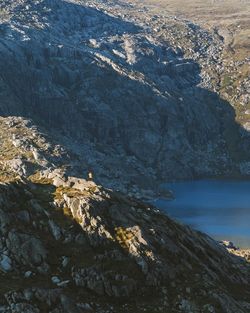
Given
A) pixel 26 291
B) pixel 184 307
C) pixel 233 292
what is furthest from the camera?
pixel 233 292

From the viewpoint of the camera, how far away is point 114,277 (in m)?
45.6

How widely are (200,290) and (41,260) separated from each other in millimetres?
13281

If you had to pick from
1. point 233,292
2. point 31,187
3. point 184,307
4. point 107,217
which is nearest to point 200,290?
point 184,307

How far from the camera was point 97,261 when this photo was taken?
154ft

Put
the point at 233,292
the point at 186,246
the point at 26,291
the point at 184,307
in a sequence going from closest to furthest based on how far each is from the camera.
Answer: the point at 26,291 < the point at 184,307 < the point at 233,292 < the point at 186,246

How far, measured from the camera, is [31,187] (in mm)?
58750

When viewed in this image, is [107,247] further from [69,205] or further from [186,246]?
[186,246]

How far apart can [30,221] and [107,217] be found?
24.0ft

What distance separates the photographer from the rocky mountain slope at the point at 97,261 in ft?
141

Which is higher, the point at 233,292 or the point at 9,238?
the point at 9,238

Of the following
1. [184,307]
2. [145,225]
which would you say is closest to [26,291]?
[184,307]

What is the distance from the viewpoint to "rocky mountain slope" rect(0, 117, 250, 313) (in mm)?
42906

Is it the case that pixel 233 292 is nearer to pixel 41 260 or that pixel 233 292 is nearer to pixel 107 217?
pixel 107 217

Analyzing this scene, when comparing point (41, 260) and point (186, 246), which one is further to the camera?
point (186, 246)
